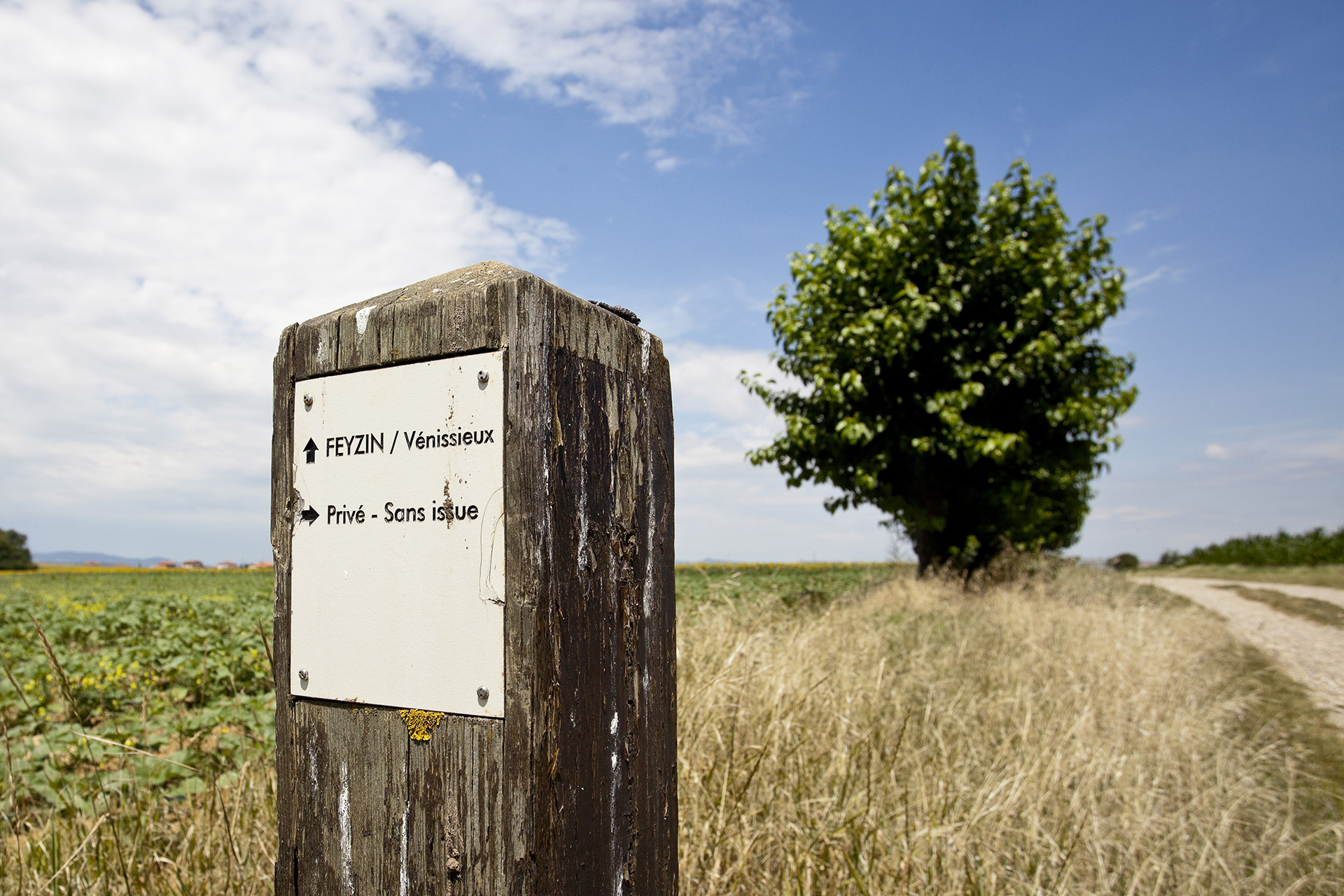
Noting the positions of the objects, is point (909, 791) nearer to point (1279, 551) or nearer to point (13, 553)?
point (1279, 551)

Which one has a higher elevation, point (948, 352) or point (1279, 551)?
point (948, 352)

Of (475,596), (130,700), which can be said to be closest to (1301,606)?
(475,596)

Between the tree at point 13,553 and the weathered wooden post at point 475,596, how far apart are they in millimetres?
61059

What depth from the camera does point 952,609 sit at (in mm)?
9031

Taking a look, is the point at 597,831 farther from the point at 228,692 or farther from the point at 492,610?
the point at 228,692

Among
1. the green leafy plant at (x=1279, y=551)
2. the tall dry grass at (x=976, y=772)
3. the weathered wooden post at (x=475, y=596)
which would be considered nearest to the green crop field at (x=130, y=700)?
the weathered wooden post at (x=475, y=596)

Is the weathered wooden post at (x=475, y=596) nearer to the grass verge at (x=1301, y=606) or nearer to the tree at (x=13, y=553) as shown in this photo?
the grass verge at (x=1301, y=606)

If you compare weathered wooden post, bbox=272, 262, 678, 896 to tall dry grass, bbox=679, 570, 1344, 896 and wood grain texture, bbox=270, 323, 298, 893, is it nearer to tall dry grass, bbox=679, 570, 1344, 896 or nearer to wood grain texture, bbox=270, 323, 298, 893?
wood grain texture, bbox=270, 323, 298, 893

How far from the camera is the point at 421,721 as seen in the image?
1.34 meters

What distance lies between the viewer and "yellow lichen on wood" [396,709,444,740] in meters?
1.33

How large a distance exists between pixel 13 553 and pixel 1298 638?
65349 millimetres

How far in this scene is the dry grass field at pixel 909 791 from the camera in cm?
247

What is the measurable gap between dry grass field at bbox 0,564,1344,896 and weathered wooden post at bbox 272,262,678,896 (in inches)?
44.7

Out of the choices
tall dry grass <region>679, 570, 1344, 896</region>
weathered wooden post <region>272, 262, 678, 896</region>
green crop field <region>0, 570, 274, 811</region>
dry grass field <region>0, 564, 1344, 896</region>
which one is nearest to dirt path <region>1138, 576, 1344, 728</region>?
tall dry grass <region>679, 570, 1344, 896</region>
